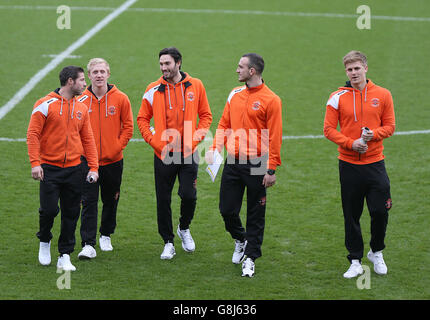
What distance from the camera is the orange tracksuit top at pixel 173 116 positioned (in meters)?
7.64

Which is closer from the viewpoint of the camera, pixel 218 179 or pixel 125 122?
pixel 125 122

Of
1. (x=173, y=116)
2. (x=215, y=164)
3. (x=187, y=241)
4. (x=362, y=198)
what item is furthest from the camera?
(x=187, y=241)

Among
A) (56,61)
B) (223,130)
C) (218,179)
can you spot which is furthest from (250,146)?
(56,61)

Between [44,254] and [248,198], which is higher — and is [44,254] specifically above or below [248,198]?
below

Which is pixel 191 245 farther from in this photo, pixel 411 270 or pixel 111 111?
pixel 411 270

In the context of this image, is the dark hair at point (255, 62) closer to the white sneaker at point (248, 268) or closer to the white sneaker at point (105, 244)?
the white sneaker at point (248, 268)

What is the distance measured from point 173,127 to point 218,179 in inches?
131

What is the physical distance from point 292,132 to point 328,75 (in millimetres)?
3980

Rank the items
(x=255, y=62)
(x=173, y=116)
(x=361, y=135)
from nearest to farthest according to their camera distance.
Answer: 1. (x=361, y=135)
2. (x=255, y=62)
3. (x=173, y=116)

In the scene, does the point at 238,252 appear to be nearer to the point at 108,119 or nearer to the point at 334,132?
the point at 334,132

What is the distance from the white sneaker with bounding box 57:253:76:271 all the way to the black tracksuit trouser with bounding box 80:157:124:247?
0.47 m

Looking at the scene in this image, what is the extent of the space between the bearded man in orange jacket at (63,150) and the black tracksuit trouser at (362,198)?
262cm

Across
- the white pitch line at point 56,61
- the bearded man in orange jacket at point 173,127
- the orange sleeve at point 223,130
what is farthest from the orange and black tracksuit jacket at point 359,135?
the white pitch line at point 56,61

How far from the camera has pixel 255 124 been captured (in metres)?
7.27
